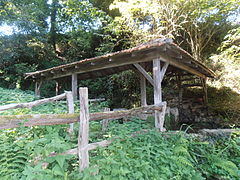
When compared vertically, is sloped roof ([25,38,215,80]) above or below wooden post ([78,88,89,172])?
above

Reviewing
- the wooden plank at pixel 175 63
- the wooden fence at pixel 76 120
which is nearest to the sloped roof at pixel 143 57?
the wooden plank at pixel 175 63

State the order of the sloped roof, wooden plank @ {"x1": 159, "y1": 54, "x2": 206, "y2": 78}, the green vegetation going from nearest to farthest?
the green vegetation, the sloped roof, wooden plank @ {"x1": 159, "y1": 54, "x2": 206, "y2": 78}

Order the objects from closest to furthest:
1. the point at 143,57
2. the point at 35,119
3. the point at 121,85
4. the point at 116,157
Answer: the point at 35,119 < the point at 116,157 < the point at 143,57 < the point at 121,85

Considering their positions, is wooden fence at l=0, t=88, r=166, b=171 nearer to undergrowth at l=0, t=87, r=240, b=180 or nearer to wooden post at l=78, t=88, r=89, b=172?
wooden post at l=78, t=88, r=89, b=172

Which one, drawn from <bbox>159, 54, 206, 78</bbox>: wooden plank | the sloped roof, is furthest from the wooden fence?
<bbox>159, 54, 206, 78</bbox>: wooden plank

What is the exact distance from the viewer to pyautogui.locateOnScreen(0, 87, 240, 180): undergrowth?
5.38 ft

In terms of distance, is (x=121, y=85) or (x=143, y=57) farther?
(x=121, y=85)

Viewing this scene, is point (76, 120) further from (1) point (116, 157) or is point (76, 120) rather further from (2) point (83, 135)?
(1) point (116, 157)

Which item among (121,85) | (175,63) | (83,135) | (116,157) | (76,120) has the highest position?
(175,63)

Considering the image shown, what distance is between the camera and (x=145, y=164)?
2.19 meters

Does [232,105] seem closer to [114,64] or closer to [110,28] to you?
[114,64]

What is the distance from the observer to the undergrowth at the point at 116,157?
5.38 feet

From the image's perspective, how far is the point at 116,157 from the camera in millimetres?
2223

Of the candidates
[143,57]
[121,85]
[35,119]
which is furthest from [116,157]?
[121,85]
